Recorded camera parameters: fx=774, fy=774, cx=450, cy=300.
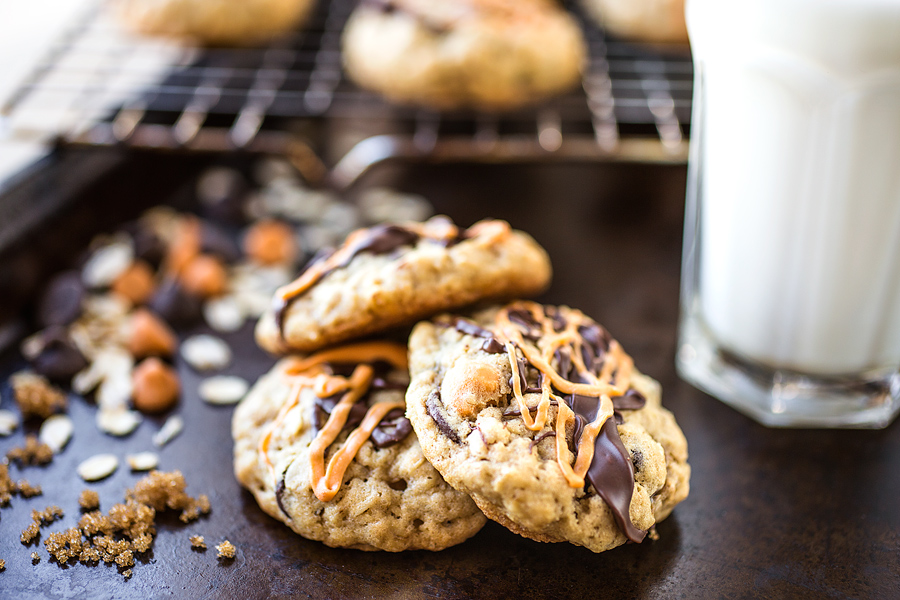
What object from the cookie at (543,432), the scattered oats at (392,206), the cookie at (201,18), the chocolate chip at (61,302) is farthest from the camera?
the cookie at (201,18)

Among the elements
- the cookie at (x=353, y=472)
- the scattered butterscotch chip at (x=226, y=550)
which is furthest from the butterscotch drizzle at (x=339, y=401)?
the scattered butterscotch chip at (x=226, y=550)

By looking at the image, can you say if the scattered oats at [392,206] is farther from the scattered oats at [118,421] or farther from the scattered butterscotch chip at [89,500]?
the scattered butterscotch chip at [89,500]

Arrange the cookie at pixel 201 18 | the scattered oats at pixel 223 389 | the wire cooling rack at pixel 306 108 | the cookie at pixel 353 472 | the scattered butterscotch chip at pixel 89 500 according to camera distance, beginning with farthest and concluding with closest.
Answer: the cookie at pixel 201 18, the wire cooling rack at pixel 306 108, the scattered oats at pixel 223 389, the scattered butterscotch chip at pixel 89 500, the cookie at pixel 353 472

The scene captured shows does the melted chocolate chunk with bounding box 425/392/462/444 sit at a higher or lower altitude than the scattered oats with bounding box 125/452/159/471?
higher

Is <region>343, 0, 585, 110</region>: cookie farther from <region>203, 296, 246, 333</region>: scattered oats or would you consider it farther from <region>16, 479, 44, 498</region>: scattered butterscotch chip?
<region>16, 479, 44, 498</region>: scattered butterscotch chip

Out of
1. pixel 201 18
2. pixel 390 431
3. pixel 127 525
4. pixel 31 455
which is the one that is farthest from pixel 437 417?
pixel 201 18

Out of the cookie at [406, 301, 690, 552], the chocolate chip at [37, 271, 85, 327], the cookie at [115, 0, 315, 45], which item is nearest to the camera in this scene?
the cookie at [406, 301, 690, 552]

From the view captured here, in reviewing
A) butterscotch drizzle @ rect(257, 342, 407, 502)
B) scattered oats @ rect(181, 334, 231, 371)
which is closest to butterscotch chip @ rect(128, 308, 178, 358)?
scattered oats @ rect(181, 334, 231, 371)
